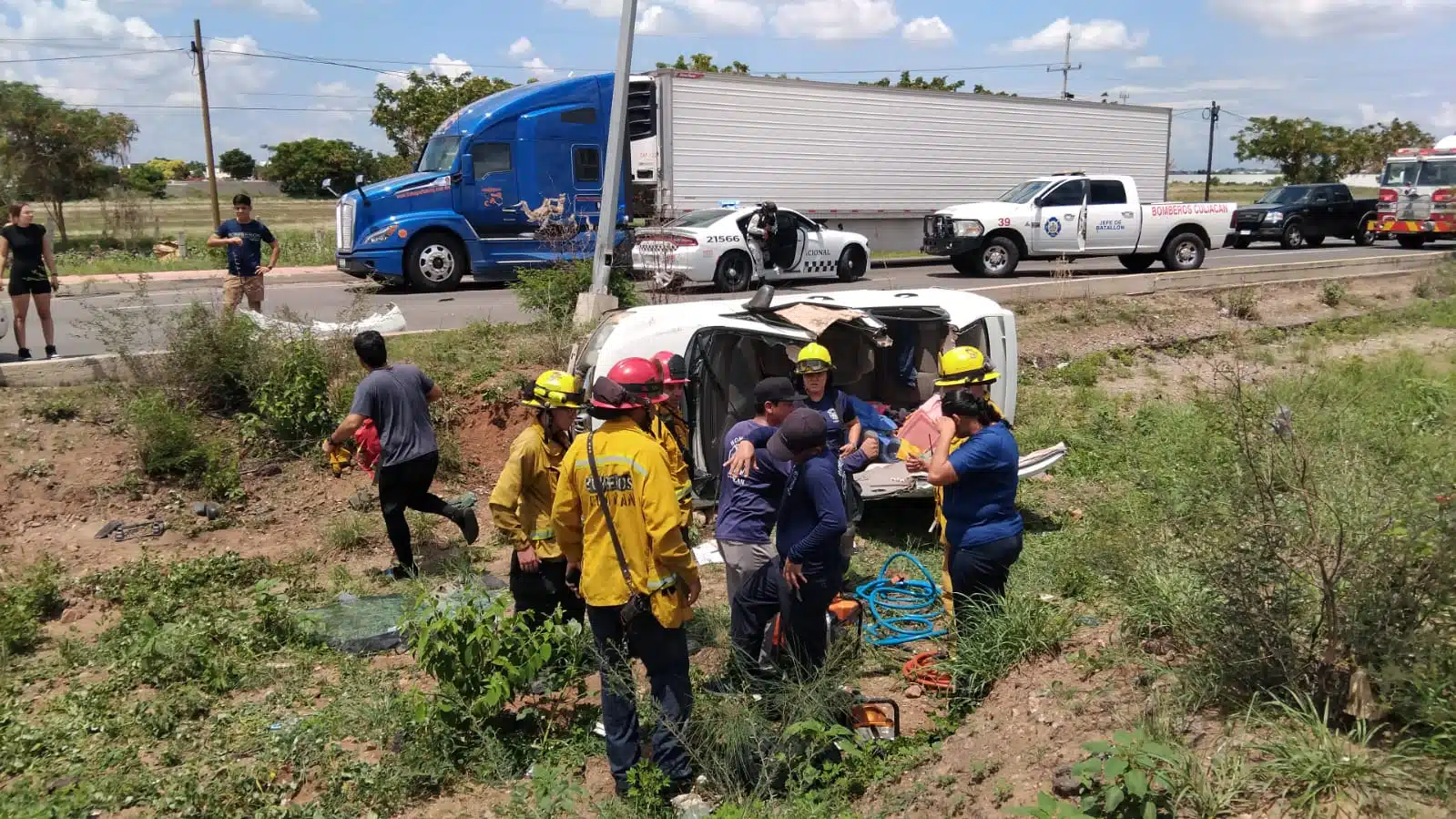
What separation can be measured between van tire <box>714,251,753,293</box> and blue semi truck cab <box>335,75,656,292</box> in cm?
213

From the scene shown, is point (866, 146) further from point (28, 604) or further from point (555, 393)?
point (28, 604)

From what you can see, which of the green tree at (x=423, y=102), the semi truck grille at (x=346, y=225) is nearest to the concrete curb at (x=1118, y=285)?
the semi truck grille at (x=346, y=225)

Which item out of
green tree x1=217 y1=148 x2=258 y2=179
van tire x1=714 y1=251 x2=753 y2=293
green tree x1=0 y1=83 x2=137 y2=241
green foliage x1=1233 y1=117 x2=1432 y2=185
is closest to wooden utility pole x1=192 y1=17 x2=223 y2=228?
green tree x1=0 y1=83 x2=137 y2=241

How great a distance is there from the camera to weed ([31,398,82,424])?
8.19m

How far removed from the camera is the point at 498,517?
4.91 m

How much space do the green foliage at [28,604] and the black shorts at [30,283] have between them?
332 centimetres

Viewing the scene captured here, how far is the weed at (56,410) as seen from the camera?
8188mm

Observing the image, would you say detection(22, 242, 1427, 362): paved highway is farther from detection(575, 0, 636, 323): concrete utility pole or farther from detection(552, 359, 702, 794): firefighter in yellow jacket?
detection(552, 359, 702, 794): firefighter in yellow jacket

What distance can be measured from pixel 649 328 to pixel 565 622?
2501mm

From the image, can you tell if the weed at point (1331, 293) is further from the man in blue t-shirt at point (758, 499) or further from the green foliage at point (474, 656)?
the green foliage at point (474, 656)

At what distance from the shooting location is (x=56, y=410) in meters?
8.23

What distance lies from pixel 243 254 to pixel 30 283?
1.75m

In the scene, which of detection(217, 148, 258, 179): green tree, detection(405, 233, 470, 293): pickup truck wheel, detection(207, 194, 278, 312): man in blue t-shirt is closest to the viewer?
detection(207, 194, 278, 312): man in blue t-shirt

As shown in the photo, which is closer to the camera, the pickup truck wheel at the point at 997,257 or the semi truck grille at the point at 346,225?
the semi truck grille at the point at 346,225
